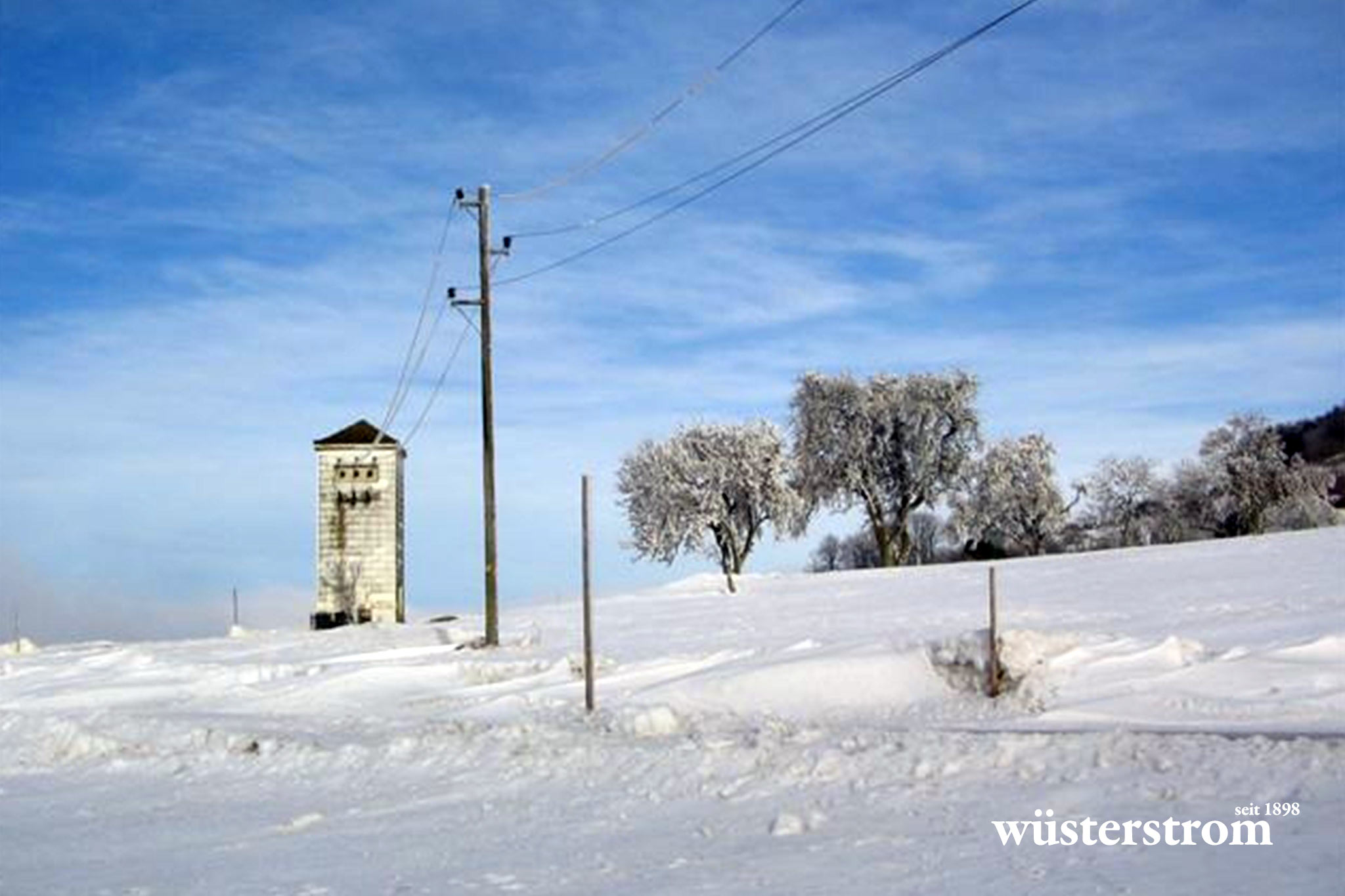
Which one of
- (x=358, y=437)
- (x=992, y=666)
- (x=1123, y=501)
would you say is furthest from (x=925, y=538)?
(x=992, y=666)

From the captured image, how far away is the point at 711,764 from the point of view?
36.5ft

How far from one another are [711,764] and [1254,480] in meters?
65.3

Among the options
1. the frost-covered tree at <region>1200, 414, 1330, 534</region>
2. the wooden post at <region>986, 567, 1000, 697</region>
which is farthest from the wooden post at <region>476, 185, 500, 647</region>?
the frost-covered tree at <region>1200, 414, 1330, 534</region>

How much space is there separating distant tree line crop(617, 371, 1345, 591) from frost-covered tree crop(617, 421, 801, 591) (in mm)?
67

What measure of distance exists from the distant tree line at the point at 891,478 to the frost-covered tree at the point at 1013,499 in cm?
7

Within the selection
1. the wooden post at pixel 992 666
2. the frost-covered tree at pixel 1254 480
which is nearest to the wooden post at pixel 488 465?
the wooden post at pixel 992 666

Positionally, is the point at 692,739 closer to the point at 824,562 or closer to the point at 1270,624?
the point at 1270,624

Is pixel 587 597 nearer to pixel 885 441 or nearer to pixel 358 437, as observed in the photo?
pixel 358 437

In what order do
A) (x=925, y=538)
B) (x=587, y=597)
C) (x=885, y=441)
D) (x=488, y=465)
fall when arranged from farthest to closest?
(x=925, y=538) → (x=885, y=441) → (x=488, y=465) → (x=587, y=597)

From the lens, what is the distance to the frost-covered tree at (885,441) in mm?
62938

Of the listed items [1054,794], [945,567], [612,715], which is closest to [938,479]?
[945,567]

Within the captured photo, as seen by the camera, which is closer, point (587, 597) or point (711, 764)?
point (711, 764)

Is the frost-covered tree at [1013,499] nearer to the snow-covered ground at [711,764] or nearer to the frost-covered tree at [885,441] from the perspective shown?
the frost-covered tree at [885,441]

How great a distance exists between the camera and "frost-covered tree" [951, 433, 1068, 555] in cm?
6581
